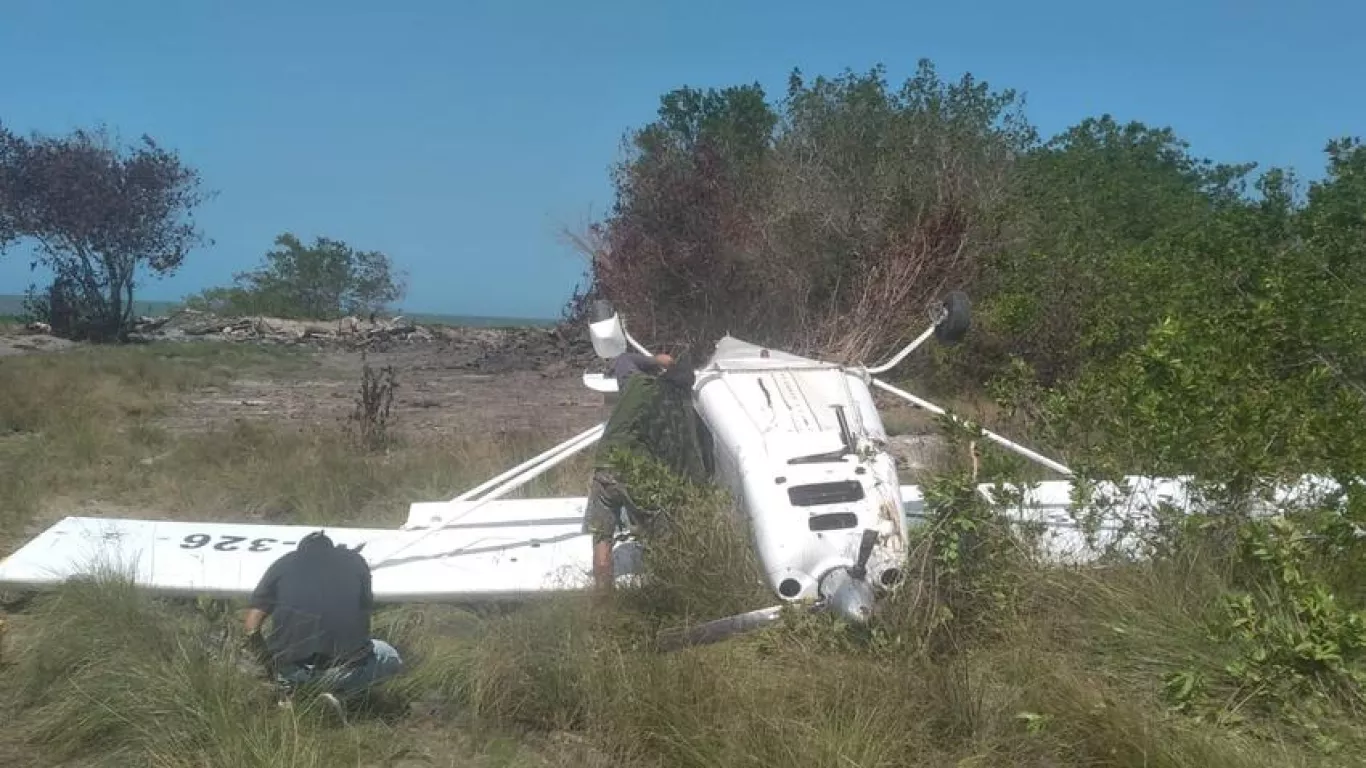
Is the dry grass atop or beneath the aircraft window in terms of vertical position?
beneath

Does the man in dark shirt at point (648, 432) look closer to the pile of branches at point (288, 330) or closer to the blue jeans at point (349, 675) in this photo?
the blue jeans at point (349, 675)

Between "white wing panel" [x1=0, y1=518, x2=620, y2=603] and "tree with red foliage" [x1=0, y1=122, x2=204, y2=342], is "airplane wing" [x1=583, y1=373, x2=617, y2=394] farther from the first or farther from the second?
"tree with red foliage" [x1=0, y1=122, x2=204, y2=342]

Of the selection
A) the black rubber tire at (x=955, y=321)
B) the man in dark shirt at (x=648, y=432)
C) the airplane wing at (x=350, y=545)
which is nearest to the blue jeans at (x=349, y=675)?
the airplane wing at (x=350, y=545)

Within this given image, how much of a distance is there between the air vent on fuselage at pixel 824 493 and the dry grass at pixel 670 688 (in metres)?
0.41

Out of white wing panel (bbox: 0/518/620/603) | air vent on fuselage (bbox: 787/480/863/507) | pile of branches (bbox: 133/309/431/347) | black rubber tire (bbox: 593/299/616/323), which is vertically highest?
pile of branches (bbox: 133/309/431/347)

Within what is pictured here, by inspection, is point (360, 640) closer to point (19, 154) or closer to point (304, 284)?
point (19, 154)

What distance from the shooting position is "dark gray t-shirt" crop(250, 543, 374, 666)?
14.3ft

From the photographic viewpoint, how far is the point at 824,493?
16.4 ft

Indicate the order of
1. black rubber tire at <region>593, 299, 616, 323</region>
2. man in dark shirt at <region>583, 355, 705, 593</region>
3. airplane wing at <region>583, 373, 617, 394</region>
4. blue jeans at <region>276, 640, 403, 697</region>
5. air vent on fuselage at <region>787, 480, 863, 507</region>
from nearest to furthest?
1. blue jeans at <region>276, 640, 403, 697</region>
2. air vent on fuselage at <region>787, 480, 863, 507</region>
3. man in dark shirt at <region>583, 355, 705, 593</region>
4. black rubber tire at <region>593, 299, 616, 323</region>
5. airplane wing at <region>583, 373, 617, 394</region>

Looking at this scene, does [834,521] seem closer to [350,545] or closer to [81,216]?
[350,545]

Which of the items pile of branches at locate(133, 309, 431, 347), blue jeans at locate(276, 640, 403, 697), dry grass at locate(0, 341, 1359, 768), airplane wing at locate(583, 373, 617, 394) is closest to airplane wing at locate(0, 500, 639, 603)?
dry grass at locate(0, 341, 1359, 768)

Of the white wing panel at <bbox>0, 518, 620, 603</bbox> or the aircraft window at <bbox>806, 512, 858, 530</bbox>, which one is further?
the white wing panel at <bbox>0, 518, 620, 603</bbox>

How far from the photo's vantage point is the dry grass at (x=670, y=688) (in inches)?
144

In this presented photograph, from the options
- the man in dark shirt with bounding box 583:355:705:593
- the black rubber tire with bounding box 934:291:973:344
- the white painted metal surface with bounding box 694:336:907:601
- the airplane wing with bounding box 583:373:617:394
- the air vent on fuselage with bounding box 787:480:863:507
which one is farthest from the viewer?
the airplane wing with bounding box 583:373:617:394
